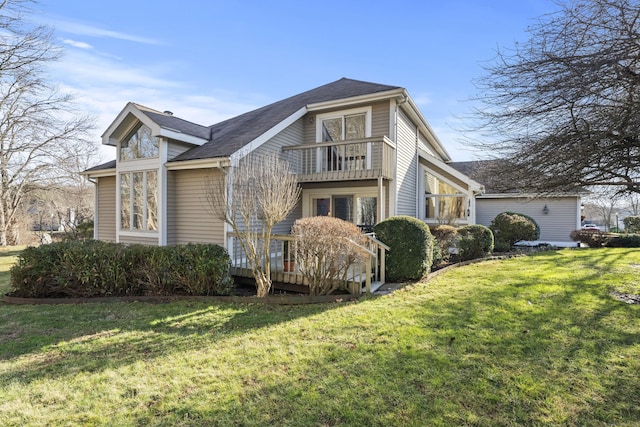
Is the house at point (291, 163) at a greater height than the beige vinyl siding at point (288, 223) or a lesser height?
greater

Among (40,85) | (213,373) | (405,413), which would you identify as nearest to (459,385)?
(405,413)

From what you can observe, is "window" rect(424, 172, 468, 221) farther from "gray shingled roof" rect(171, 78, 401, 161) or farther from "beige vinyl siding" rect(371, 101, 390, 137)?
"gray shingled roof" rect(171, 78, 401, 161)

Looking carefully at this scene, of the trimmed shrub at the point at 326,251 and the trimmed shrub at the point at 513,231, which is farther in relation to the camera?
the trimmed shrub at the point at 513,231

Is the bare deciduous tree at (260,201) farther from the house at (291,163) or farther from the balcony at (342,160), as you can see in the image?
the balcony at (342,160)

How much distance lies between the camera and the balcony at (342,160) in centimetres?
991

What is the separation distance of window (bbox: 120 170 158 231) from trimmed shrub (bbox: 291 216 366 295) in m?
6.18

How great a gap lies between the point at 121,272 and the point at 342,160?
7.14 meters

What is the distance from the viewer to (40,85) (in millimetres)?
16047

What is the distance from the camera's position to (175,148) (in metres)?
10.3

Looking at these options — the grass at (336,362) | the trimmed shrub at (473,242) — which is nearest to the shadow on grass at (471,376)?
the grass at (336,362)

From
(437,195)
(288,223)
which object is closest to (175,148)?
(288,223)

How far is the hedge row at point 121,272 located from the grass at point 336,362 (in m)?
0.87

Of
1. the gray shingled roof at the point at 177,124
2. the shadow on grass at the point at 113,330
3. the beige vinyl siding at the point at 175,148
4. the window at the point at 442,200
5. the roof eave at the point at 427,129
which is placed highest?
the roof eave at the point at 427,129

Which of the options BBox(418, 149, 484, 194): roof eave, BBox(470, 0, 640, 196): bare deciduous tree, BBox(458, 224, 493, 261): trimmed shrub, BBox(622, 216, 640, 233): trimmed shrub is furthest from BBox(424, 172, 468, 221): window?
BBox(622, 216, 640, 233): trimmed shrub
